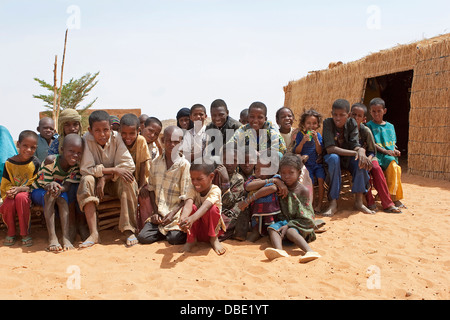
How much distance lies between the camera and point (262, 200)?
372cm

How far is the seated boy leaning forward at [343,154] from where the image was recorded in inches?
187

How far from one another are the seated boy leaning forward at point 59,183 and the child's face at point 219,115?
68.6 inches

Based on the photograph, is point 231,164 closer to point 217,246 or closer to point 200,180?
point 200,180

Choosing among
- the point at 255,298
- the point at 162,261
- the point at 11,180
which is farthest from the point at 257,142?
the point at 11,180

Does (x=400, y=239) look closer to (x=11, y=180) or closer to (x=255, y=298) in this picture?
(x=255, y=298)

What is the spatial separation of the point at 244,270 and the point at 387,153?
3.18 metres

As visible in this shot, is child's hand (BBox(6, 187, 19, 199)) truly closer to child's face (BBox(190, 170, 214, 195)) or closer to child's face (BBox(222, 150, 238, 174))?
child's face (BBox(190, 170, 214, 195))

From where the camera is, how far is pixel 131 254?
11.6 feet

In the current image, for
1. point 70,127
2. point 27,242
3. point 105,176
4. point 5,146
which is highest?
point 70,127

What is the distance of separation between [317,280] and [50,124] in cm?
421

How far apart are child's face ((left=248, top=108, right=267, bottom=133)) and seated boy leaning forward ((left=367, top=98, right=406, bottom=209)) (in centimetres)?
194

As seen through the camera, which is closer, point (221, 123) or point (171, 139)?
point (171, 139)

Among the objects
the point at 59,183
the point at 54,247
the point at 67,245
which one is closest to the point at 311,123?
the point at 59,183
